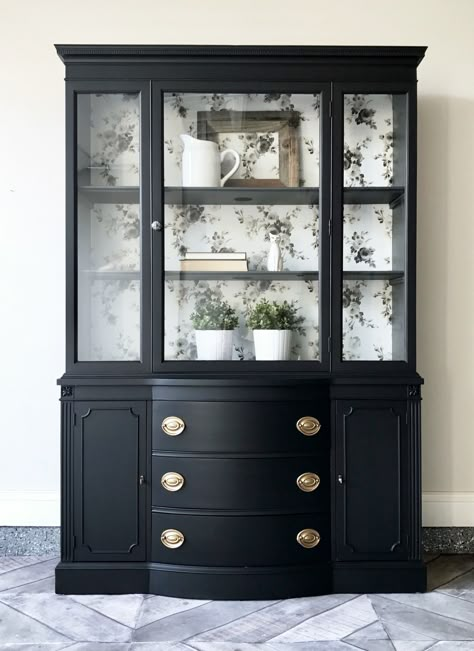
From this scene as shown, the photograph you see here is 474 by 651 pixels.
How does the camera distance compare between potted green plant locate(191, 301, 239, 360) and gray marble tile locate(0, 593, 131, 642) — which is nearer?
gray marble tile locate(0, 593, 131, 642)

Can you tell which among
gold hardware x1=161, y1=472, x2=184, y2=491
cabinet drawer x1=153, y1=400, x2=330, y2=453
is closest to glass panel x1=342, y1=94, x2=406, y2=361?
cabinet drawer x1=153, y1=400, x2=330, y2=453

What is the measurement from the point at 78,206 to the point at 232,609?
1546mm

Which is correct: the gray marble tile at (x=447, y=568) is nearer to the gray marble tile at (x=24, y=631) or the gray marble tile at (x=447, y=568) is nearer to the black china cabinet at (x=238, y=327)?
the black china cabinet at (x=238, y=327)

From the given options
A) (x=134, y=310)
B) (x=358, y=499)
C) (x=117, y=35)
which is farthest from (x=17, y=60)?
(x=358, y=499)

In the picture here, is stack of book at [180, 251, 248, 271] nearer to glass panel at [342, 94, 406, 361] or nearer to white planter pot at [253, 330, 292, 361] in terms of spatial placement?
white planter pot at [253, 330, 292, 361]

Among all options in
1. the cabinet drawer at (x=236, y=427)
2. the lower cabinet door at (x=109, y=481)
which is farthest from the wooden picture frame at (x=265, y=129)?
the lower cabinet door at (x=109, y=481)

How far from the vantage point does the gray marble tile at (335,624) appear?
2.07m

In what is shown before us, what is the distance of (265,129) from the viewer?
2510 millimetres

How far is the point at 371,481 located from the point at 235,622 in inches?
27.4

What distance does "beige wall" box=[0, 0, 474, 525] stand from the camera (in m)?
2.86

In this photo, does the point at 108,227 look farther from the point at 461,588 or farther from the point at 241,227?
the point at 461,588

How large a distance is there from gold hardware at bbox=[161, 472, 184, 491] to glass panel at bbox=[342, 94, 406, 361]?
2.49 feet

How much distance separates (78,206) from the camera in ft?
8.05

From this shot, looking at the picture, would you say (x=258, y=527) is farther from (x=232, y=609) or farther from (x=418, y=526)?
(x=418, y=526)
